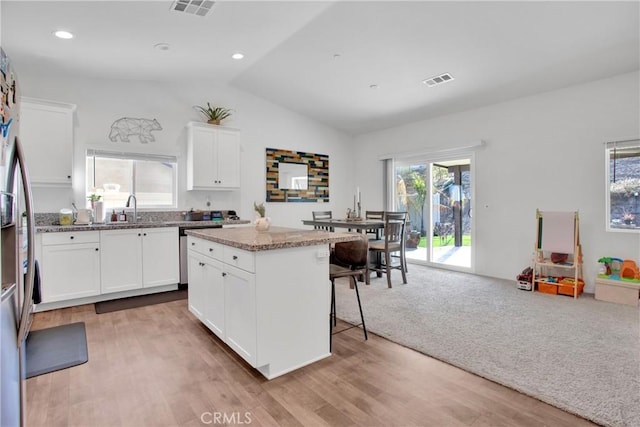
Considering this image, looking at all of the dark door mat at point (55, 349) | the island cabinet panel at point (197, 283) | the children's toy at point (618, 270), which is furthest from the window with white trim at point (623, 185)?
the dark door mat at point (55, 349)

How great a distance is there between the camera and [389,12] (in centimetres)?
330

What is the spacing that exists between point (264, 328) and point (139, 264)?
8.91ft

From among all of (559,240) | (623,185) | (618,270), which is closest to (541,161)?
(623,185)

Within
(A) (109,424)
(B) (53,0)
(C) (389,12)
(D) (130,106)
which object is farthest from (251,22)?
(A) (109,424)

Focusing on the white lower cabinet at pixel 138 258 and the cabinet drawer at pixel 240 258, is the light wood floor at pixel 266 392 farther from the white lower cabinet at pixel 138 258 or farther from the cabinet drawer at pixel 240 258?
the white lower cabinet at pixel 138 258

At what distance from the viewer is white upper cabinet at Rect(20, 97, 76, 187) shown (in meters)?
3.66

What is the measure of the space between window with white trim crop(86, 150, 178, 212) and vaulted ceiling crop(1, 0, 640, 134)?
3.57 ft

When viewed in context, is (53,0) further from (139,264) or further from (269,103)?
(269,103)

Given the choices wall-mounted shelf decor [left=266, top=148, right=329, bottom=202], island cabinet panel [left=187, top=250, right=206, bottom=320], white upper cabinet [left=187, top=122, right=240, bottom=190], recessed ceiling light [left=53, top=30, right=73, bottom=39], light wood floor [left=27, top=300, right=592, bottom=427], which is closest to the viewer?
light wood floor [left=27, top=300, right=592, bottom=427]

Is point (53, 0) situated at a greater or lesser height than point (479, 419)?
greater

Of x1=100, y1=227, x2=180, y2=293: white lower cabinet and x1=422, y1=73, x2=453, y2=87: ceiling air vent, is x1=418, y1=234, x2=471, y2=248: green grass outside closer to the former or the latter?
x1=422, y1=73, x2=453, y2=87: ceiling air vent

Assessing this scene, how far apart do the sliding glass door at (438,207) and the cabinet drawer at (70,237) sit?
15.8 feet

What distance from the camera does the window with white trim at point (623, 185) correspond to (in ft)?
12.6

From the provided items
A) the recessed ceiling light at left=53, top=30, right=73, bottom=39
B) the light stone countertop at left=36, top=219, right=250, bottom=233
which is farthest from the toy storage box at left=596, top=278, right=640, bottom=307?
the recessed ceiling light at left=53, top=30, right=73, bottom=39
